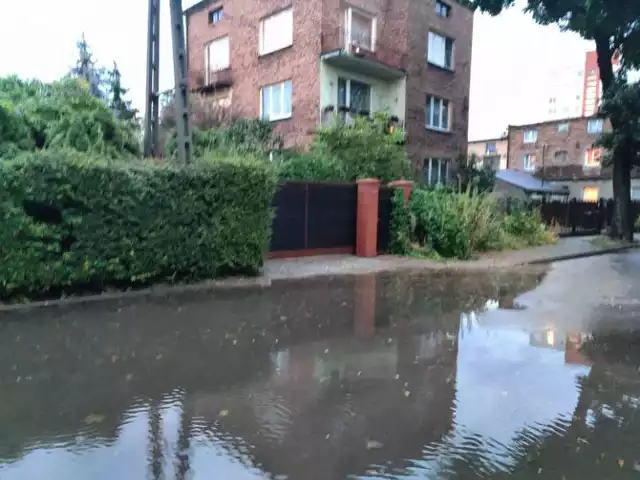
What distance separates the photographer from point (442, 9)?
22.7 meters

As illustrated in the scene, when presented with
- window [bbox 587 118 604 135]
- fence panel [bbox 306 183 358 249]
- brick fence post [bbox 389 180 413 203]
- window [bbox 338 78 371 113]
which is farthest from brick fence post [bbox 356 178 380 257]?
window [bbox 587 118 604 135]

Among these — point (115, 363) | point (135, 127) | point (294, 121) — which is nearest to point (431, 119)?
point (294, 121)

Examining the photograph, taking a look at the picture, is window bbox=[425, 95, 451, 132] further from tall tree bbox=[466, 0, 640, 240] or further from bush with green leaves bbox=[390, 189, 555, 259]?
bush with green leaves bbox=[390, 189, 555, 259]

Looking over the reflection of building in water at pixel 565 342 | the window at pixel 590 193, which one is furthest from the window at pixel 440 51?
the window at pixel 590 193

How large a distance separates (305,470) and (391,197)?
12127 mm

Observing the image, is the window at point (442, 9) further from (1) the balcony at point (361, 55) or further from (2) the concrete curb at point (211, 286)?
(2) the concrete curb at point (211, 286)

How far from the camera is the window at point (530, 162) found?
46091mm

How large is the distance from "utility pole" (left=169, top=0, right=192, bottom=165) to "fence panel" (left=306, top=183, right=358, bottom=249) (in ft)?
15.4

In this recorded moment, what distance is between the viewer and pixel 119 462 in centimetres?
301

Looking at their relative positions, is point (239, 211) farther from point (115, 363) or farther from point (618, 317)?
point (618, 317)

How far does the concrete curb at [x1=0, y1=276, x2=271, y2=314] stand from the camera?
710 centimetres

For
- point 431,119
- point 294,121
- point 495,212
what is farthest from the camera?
point 431,119

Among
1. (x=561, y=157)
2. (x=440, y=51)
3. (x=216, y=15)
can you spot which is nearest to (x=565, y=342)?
(x=440, y=51)

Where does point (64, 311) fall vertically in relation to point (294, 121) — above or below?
below
